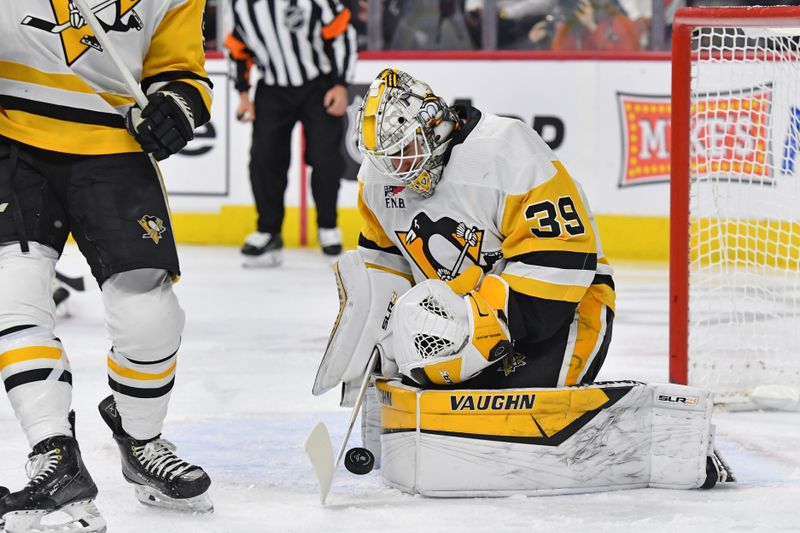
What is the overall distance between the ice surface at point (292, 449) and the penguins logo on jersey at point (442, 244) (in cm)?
39

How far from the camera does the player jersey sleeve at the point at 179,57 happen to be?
2361 mm

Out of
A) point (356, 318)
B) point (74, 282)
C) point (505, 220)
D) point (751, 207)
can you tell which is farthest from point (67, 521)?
point (74, 282)

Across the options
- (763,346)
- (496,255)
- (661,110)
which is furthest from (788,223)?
(661,110)

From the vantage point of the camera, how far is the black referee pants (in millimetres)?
6016

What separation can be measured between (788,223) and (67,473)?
7.97 ft

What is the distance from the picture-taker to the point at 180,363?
387cm

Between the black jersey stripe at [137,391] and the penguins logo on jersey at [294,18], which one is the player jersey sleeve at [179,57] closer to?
the black jersey stripe at [137,391]

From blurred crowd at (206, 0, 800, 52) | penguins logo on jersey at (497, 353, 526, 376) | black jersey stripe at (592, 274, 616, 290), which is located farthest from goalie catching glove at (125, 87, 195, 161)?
blurred crowd at (206, 0, 800, 52)

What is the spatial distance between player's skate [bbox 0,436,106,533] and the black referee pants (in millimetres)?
3850

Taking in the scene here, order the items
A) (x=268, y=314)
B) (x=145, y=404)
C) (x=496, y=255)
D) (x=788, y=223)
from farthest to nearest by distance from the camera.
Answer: (x=268, y=314)
(x=788, y=223)
(x=496, y=255)
(x=145, y=404)

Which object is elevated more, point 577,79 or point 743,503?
point 577,79

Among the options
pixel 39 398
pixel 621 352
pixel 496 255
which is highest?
pixel 496 255

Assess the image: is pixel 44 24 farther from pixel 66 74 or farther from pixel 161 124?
pixel 161 124

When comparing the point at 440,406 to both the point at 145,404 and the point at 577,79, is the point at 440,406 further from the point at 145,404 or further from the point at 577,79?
the point at 577,79
